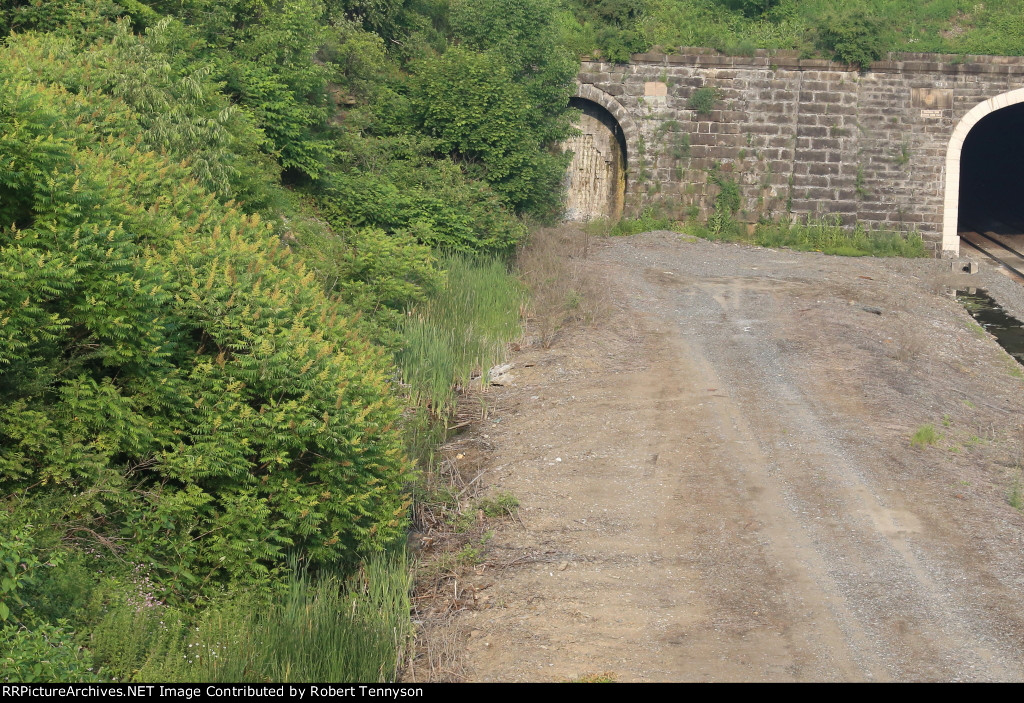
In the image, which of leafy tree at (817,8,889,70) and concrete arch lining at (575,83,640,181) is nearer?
leafy tree at (817,8,889,70)

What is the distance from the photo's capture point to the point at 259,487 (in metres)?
7.55

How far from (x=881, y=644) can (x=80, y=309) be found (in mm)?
5907

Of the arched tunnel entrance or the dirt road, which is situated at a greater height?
the arched tunnel entrance

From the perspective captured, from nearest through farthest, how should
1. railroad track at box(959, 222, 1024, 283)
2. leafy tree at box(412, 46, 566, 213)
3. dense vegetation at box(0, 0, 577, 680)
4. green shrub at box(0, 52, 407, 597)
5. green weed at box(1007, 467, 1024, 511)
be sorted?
dense vegetation at box(0, 0, 577, 680)
green shrub at box(0, 52, 407, 597)
green weed at box(1007, 467, 1024, 511)
leafy tree at box(412, 46, 566, 213)
railroad track at box(959, 222, 1024, 283)

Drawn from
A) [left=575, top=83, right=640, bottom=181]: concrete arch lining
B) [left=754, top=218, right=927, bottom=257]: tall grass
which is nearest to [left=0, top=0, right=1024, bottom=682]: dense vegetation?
[left=575, top=83, right=640, bottom=181]: concrete arch lining

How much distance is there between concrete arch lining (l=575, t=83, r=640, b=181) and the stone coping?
727 mm

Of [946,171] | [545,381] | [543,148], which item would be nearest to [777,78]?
[946,171]

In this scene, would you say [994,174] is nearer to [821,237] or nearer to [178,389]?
[821,237]

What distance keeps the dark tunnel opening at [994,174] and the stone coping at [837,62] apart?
4.00 metres

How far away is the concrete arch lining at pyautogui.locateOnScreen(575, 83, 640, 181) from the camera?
23.5 meters

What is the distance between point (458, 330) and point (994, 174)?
2195cm

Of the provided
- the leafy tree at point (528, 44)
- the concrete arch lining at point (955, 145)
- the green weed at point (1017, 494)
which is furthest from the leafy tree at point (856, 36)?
the green weed at point (1017, 494)

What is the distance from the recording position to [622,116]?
23516 mm

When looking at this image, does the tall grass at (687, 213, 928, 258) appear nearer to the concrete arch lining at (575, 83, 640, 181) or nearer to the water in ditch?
the concrete arch lining at (575, 83, 640, 181)
